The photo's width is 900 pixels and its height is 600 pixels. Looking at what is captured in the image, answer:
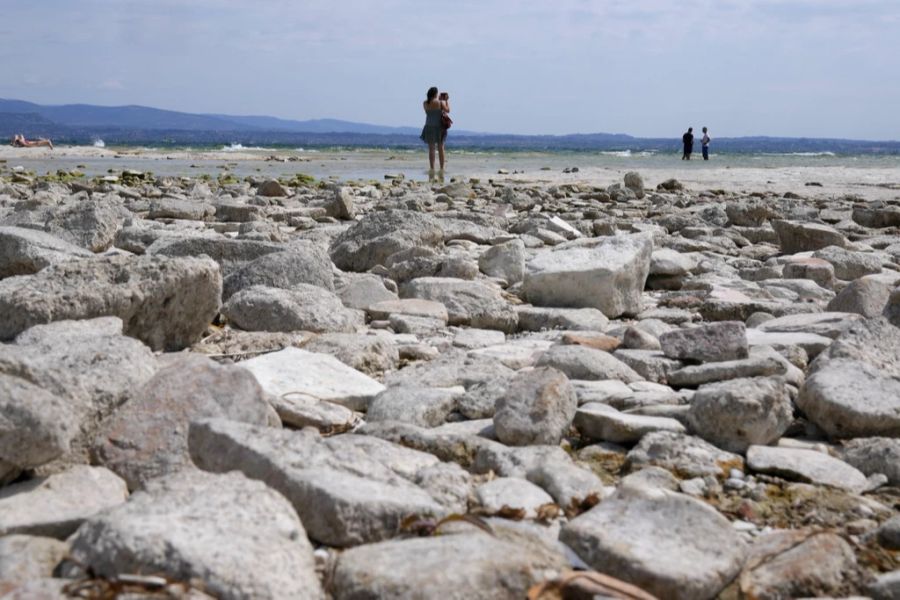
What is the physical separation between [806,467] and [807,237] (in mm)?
5642

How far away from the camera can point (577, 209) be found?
1137 centimetres

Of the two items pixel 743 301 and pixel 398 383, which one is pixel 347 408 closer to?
pixel 398 383

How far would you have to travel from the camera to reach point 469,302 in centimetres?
473

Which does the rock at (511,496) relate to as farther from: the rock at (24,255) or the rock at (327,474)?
the rock at (24,255)

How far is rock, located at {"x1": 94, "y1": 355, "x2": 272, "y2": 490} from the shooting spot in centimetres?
231

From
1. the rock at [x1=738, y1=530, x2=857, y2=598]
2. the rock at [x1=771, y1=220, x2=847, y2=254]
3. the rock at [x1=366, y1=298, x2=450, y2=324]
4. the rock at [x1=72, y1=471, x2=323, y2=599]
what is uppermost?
the rock at [x1=72, y1=471, x2=323, y2=599]

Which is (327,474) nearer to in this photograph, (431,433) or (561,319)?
(431,433)

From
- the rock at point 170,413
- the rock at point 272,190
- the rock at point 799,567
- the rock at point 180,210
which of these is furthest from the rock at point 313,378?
the rock at point 272,190

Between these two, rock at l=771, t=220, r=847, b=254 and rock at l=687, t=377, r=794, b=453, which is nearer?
rock at l=687, t=377, r=794, b=453

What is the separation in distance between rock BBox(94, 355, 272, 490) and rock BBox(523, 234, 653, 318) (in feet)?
8.38

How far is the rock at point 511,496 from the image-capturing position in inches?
89.1

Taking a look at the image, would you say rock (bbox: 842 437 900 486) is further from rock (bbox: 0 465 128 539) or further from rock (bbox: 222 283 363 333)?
rock (bbox: 222 283 363 333)

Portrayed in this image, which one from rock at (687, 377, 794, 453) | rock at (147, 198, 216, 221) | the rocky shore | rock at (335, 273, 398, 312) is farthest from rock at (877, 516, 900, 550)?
rock at (147, 198, 216, 221)

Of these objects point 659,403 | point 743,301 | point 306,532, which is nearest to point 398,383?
point 659,403
